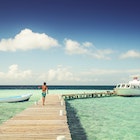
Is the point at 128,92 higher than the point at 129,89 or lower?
lower

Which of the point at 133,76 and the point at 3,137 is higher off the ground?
the point at 133,76

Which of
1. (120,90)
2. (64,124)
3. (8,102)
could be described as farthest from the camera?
(120,90)

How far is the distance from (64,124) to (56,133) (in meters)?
2.34

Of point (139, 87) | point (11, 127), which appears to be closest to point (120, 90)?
point (139, 87)

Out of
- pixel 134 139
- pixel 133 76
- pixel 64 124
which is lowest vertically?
pixel 134 139

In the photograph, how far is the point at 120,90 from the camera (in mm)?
53562

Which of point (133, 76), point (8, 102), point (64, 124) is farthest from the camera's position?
point (133, 76)

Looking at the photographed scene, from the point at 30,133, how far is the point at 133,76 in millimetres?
48514

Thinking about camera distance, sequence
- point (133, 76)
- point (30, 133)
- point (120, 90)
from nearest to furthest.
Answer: point (30, 133), point (120, 90), point (133, 76)

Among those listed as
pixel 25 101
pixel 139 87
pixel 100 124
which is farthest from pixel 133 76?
pixel 100 124

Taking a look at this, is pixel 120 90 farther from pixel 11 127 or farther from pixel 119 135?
pixel 11 127

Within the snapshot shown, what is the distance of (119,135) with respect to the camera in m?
16.3

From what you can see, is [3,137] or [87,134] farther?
[87,134]

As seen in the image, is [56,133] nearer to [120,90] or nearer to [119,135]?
[119,135]
